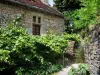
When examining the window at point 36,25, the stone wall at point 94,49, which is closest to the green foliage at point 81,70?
the stone wall at point 94,49

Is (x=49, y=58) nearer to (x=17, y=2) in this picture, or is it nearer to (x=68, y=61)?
(x=68, y=61)

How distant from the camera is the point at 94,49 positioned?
297 inches

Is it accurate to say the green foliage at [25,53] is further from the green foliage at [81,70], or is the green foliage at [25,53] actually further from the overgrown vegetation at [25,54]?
the green foliage at [81,70]

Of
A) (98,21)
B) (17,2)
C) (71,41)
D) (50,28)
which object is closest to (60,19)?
(50,28)

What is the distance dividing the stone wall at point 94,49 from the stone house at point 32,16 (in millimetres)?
5522

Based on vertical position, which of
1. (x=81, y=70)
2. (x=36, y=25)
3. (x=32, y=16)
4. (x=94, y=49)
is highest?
(x=32, y=16)

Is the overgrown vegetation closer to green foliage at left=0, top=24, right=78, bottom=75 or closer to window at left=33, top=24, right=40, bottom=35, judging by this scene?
green foliage at left=0, top=24, right=78, bottom=75

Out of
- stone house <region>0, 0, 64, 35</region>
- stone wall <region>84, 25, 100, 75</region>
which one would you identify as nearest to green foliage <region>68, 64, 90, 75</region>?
stone wall <region>84, 25, 100, 75</region>

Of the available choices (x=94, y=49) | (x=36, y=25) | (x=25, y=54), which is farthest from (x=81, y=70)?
(x=36, y=25)

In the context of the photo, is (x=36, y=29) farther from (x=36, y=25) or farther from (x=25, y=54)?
(x=25, y=54)

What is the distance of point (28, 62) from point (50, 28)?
5779 mm

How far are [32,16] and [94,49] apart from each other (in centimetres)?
695

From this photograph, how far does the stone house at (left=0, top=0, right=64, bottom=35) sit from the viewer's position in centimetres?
1207

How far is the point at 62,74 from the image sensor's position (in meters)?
9.47
